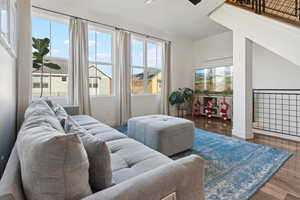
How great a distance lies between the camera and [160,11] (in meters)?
3.65

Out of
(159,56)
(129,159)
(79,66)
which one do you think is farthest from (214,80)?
(129,159)

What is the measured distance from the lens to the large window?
Result: 14.7 feet

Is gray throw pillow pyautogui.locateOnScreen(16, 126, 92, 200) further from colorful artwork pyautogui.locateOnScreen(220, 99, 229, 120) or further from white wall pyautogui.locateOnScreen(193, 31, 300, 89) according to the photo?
white wall pyautogui.locateOnScreen(193, 31, 300, 89)

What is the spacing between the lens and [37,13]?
3059 millimetres

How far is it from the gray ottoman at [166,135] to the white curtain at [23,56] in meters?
1.59

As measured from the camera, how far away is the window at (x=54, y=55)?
3.12m

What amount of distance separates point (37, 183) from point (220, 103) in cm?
510

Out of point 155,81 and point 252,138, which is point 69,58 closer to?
point 155,81

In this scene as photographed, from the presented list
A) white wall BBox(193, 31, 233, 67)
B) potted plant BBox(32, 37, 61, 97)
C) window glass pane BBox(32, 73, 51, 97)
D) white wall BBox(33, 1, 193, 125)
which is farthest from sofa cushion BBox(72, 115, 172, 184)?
white wall BBox(193, 31, 233, 67)

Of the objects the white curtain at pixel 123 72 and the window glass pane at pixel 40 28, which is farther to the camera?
the white curtain at pixel 123 72

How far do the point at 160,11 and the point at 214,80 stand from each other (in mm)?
2848

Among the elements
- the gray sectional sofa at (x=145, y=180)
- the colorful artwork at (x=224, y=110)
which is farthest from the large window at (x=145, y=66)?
the gray sectional sofa at (x=145, y=180)

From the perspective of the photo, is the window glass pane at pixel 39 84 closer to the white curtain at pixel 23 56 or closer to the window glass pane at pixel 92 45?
the window glass pane at pixel 92 45

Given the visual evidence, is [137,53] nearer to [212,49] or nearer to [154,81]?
[154,81]
